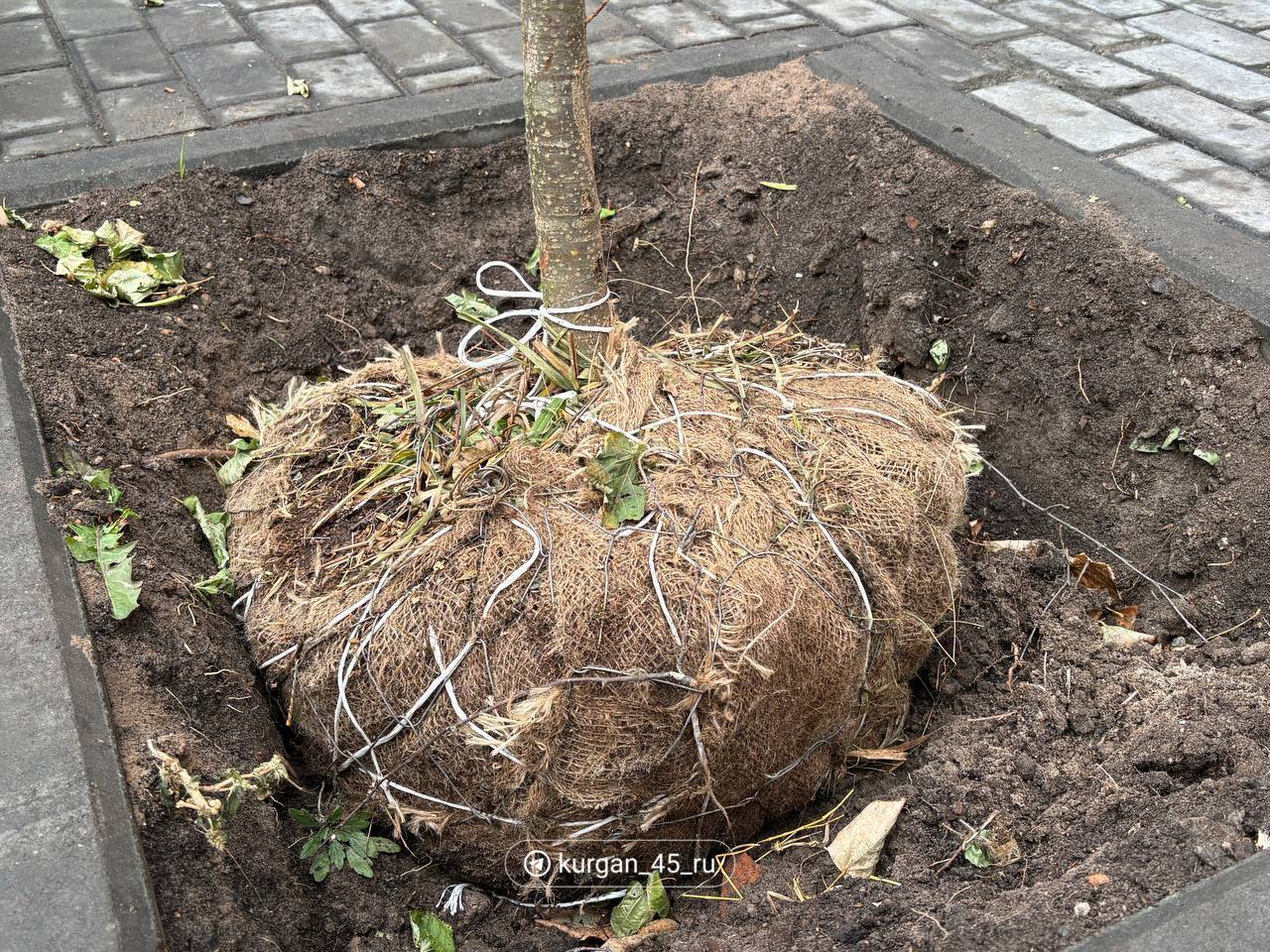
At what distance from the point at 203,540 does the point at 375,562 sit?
26.6 inches

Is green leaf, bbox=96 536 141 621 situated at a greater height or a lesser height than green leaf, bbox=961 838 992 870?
greater

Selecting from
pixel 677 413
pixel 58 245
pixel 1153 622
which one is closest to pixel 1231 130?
pixel 1153 622

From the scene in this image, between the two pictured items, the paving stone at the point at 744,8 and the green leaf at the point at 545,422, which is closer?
the green leaf at the point at 545,422

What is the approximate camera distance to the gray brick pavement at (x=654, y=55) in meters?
3.93

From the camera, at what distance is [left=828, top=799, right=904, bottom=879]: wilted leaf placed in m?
2.29

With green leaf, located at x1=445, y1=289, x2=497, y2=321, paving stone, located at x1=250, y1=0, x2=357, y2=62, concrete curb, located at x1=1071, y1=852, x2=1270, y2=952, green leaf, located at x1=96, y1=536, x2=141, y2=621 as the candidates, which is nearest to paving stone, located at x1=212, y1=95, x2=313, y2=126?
paving stone, located at x1=250, y1=0, x2=357, y2=62

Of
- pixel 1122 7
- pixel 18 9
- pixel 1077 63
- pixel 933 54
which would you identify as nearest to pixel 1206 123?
pixel 1077 63

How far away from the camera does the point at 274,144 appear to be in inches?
154

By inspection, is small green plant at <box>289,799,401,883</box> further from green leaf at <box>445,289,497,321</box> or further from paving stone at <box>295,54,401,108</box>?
paving stone at <box>295,54,401,108</box>

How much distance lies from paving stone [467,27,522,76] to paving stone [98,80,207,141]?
1.21 m

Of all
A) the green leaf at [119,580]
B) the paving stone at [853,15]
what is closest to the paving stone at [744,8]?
the paving stone at [853,15]

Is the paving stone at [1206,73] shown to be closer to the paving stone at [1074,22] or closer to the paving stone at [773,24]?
the paving stone at [1074,22]

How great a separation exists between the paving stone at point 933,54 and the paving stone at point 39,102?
3.30 meters

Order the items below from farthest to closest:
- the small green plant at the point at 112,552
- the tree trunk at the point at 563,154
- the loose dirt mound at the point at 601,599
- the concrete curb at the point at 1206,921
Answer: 1. the tree trunk at the point at 563,154
2. the small green plant at the point at 112,552
3. the loose dirt mound at the point at 601,599
4. the concrete curb at the point at 1206,921
